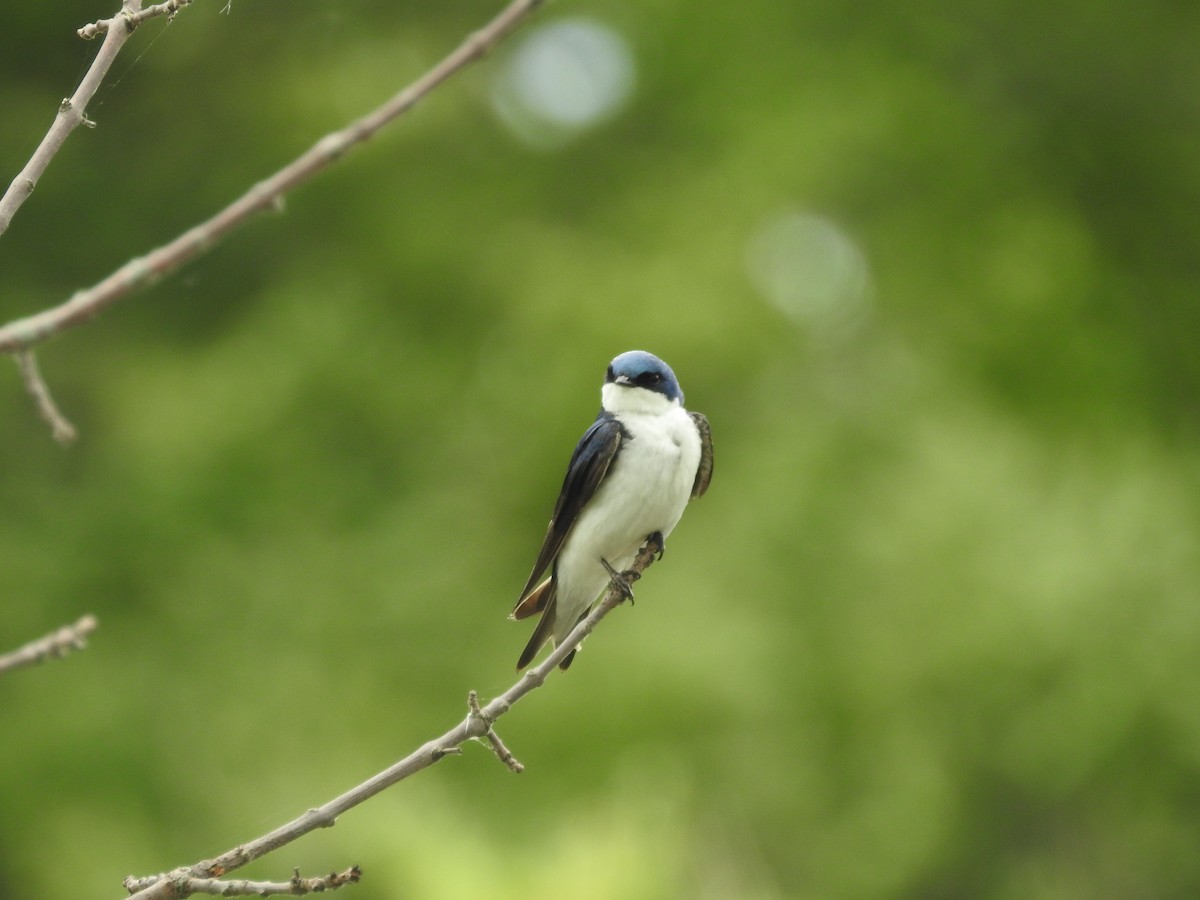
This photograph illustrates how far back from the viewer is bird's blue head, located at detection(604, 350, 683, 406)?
2863 millimetres

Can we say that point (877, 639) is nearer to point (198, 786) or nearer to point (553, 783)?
point (553, 783)

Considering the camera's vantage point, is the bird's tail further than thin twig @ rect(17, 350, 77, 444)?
Yes

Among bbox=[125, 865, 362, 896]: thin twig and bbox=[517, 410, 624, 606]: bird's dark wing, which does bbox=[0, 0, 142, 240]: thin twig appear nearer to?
bbox=[125, 865, 362, 896]: thin twig

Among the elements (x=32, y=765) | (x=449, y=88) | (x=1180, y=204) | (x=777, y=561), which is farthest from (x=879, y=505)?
(x=32, y=765)

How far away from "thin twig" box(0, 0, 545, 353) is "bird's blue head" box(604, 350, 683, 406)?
1971 millimetres

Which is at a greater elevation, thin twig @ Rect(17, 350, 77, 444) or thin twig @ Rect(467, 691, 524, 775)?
thin twig @ Rect(467, 691, 524, 775)

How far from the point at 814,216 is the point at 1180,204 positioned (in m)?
1.91

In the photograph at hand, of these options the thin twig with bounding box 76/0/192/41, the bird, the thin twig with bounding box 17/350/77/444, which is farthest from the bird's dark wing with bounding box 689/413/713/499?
the thin twig with bounding box 17/350/77/444

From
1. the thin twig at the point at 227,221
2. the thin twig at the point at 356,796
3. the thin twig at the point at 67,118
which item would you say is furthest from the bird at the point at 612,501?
the thin twig at the point at 227,221

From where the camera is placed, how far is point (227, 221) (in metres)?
0.86

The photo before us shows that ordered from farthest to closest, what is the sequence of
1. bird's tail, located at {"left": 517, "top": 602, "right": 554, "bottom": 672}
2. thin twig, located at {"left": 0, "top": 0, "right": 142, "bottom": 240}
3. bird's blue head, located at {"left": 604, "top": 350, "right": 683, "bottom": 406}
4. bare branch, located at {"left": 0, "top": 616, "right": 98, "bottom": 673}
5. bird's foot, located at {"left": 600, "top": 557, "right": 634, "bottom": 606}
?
bird's blue head, located at {"left": 604, "top": 350, "right": 683, "bottom": 406} < bird's tail, located at {"left": 517, "top": 602, "right": 554, "bottom": 672} < bird's foot, located at {"left": 600, "top": 557, "right": 634, "bottom": 606} < thin twig, located at {"left": 0, "top": 0, "right": 142, "bottom": 240} < bare branch, located at {"left": 0, "top": 616, "right": 98, "bottom": 673}

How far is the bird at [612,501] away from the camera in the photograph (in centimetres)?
264

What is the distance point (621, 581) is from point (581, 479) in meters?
0.44

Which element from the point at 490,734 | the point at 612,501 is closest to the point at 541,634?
the point at 612,501
